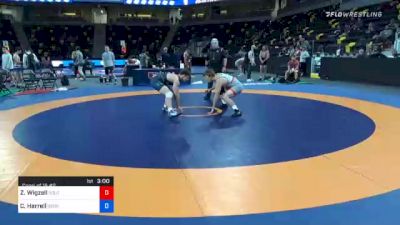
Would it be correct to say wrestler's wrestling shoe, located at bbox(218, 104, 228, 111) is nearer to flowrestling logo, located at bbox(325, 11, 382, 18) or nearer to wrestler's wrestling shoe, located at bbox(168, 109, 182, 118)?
wrestler's wrestling shoe, located at bbox(168, 109, 182, 118)

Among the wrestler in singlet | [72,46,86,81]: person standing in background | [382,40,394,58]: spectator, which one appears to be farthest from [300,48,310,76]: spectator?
the wrestler in singlet

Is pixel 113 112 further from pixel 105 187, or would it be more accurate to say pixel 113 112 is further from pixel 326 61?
pixel 326 61

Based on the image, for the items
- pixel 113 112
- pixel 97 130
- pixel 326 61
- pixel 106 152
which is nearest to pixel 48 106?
pixel 113 112

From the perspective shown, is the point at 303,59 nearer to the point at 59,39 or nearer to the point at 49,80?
the point at 49,80

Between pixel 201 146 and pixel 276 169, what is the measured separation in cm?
145

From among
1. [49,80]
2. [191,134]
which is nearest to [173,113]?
[191,134]

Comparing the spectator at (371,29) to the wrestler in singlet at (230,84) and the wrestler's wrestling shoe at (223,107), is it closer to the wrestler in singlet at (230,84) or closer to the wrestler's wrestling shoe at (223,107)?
the wrestler's wrestling shoe at (223,107)

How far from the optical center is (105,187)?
296 centimetres
